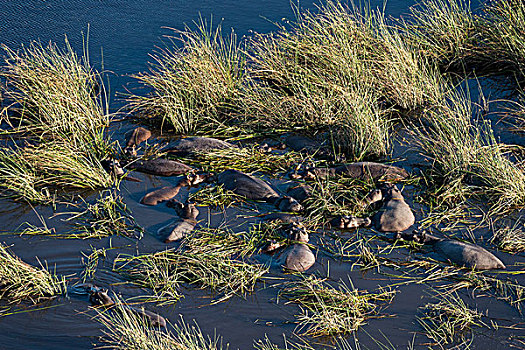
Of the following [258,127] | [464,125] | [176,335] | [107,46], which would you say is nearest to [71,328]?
[176,335]

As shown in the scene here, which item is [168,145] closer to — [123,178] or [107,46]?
[123,178]

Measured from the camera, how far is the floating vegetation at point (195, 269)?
15.1 feet

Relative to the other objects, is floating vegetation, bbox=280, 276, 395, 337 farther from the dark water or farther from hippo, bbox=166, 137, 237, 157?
hippo, bbox=166, 137, 237, 157

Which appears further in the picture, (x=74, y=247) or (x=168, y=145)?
(x=168, y=145)

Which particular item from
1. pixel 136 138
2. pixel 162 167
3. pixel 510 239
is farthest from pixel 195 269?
pixel 510 239

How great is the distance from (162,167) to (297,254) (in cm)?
193

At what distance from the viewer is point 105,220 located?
531 cm

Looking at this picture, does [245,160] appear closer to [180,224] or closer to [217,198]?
[217,198]

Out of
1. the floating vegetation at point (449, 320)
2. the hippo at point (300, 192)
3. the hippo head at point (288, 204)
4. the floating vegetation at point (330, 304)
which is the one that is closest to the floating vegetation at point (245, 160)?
the hippo at point (300, 192)

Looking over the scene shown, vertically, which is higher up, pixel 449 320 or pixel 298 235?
pixel 298 235

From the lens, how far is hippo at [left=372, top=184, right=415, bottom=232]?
5.26 meters

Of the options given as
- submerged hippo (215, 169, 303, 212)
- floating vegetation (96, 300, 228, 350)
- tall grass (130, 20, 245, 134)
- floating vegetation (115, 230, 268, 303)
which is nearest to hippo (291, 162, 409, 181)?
submerged hippo (215, 169, 303, 212)

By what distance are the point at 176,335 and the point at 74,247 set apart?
54.8 inches

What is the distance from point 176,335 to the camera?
166 inches
